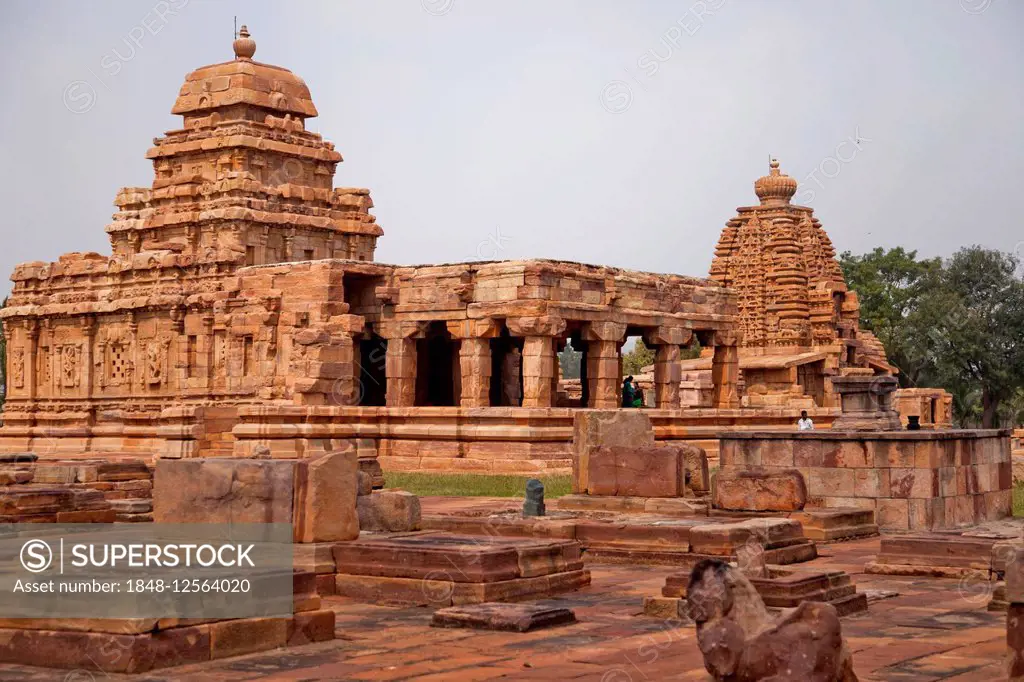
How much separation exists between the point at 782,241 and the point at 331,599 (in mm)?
45259

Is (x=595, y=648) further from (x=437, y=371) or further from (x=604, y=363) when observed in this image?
(x=437, y=371)

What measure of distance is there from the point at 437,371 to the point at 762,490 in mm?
21024

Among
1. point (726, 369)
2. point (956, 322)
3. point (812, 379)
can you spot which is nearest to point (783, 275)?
point (812, 379)

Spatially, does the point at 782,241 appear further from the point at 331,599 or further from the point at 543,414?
the point at 331,599

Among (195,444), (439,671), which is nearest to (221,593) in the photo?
(439,671)

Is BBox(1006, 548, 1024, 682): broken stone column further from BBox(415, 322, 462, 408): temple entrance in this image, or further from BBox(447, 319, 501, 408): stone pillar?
BBox(415, 322, 462, 408): temple entrance

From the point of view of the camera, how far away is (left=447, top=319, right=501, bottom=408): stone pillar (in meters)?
28.3

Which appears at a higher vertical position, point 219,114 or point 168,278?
point 219,114

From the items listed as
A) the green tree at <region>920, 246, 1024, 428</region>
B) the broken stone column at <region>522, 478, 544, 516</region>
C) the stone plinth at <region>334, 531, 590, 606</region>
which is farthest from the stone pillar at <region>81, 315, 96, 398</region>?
the green tree at <region>920, 246, 1024, 428</region>

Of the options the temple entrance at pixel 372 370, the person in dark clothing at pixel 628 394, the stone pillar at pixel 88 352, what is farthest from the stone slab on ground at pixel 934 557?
the stone pillar at pixel 88 352

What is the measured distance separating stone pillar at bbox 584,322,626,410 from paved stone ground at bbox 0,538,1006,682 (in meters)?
19.0

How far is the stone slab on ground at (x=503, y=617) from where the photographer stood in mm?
9188

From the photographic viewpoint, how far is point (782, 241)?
178 feet

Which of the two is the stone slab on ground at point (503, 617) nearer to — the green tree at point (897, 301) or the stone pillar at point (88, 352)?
the stone pillar at point (88, 352)
